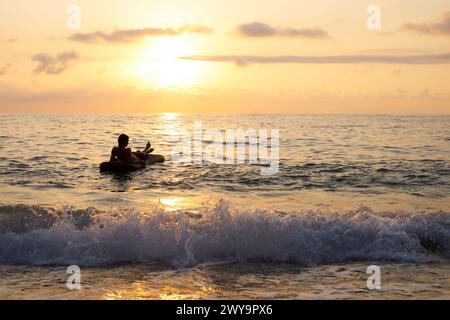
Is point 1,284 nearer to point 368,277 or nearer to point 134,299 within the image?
point 134,299

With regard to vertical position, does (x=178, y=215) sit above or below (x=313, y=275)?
above

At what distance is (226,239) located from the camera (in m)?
9.51

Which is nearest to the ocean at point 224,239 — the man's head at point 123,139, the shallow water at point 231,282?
the shallow water at point 231,282

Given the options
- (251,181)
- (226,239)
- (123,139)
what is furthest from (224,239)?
(123,139)

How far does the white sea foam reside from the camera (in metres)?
9.02

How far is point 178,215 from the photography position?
1020cm

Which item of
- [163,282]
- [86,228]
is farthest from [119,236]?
[163,282]

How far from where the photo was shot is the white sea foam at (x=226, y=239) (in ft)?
29.6

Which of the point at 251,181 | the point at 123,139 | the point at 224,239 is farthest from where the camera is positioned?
the point at 123,139

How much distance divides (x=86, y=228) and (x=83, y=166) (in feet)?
38.1

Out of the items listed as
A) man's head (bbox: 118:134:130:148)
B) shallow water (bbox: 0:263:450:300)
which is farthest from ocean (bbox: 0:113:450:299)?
man's head (bbox: 118:134:130:148)

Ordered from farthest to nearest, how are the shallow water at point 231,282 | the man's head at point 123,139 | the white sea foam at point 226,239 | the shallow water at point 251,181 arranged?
the man's head at point 123,139, the shallow water at point 251,181, the white sea foam at point 226,239, the shallow water at point 231,282

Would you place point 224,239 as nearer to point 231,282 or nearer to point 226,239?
point 226,239

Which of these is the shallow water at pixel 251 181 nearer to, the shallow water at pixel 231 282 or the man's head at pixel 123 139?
the man's head at pixel 123 139
